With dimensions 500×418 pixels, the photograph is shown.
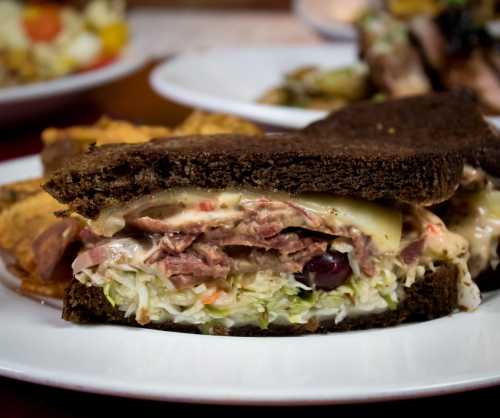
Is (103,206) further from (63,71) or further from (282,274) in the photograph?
(63,71)

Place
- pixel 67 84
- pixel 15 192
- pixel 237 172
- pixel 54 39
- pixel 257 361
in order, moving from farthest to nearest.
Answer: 1. pixel 54 39
2. pixel 67 84
3. pixel 15 192
4. pixel 237 172
5. pixel 257 361

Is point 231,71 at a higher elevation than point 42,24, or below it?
below

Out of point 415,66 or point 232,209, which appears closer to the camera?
point 232,209

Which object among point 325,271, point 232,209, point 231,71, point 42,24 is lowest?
Result: point 231,71

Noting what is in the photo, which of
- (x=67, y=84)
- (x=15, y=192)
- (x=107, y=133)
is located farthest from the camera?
(x=67, y=84)

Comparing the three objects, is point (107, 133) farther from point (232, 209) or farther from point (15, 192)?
point (232, 209)

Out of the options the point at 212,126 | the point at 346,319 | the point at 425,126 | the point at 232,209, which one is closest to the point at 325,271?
the point at 346,319
